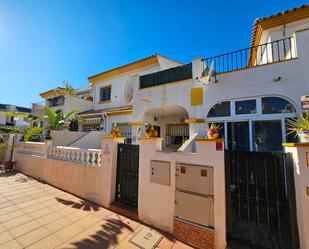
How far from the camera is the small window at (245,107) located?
907 cm

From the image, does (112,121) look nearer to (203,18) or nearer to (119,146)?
(119,146)

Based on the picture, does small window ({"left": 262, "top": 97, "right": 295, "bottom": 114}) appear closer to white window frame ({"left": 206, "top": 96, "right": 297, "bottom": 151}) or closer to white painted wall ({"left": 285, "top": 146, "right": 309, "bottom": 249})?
white window frame ({"left": 206, "top": 96, "right": 297, "bottom": 151})

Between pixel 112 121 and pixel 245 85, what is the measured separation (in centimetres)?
1263

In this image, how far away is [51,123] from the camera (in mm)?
13266

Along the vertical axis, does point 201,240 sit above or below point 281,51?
below

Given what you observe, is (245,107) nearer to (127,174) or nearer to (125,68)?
(127,174)

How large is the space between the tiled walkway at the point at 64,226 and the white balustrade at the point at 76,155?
1809mm

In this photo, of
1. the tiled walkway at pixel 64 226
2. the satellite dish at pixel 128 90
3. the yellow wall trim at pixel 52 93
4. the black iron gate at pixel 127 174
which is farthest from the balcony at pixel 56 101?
the black iron gate at pixel 127 174

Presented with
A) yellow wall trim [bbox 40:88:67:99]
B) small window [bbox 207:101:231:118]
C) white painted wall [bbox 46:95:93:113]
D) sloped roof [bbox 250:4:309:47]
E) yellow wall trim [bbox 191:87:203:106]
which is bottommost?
small window [bbox 207:101:231:118]

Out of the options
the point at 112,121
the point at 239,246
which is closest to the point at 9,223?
the point at 239,246

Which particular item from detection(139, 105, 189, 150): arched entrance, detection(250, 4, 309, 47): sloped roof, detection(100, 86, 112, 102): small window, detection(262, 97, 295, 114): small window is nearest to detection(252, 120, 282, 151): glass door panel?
detection(262, 97, 295, 114): small window

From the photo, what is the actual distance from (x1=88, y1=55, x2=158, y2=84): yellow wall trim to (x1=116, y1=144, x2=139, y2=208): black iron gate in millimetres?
12195

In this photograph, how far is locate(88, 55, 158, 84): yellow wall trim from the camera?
16.4m

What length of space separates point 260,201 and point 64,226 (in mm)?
6149
